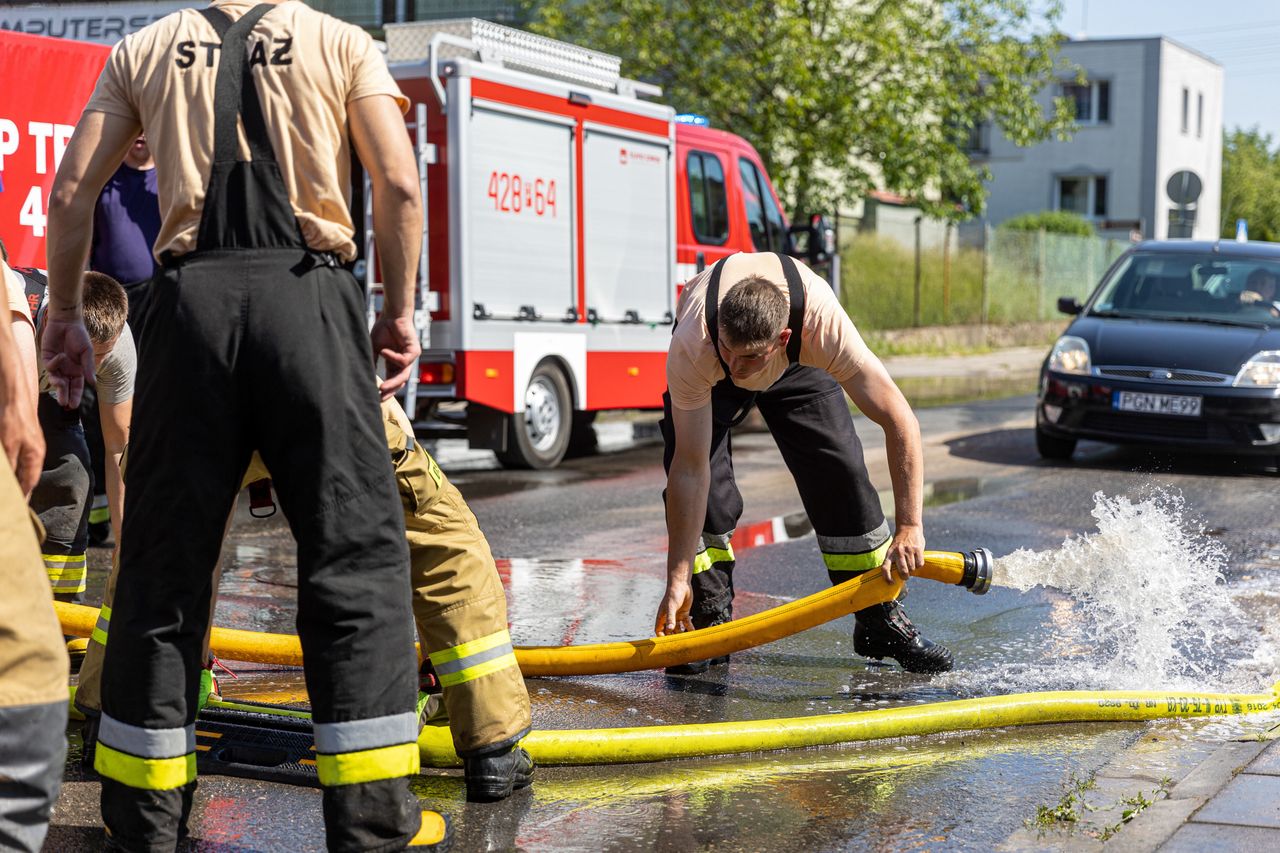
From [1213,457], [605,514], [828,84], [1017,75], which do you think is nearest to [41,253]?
[605,514]

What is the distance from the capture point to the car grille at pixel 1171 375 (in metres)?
10.9

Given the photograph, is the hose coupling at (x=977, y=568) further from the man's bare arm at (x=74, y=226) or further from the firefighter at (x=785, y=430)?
the man's bare arm at (x=74, y=226)

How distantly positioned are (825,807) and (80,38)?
10.7 meters

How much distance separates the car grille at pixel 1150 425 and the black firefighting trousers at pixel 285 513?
8713 mm

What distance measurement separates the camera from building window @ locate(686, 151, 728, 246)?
13.7 metres

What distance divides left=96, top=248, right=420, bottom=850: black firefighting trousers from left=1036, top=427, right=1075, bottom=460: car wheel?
921 centimetres

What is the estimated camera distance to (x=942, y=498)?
994cm

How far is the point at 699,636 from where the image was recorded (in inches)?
193

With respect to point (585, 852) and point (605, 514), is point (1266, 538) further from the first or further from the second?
point (585, 852)

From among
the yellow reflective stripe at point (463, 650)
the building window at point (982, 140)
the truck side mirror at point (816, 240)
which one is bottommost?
the yellow reflective stripe at point (463, 650)

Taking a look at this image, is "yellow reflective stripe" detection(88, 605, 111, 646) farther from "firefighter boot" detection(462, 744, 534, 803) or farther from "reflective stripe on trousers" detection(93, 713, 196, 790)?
"firefighter boot" detection(462, 744, 534, 803)

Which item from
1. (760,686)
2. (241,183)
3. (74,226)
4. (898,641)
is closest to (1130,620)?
(898,641)

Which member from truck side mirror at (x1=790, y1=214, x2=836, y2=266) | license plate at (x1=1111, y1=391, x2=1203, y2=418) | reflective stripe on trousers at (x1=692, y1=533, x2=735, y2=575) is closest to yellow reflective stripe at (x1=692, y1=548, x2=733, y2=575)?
reflective stripe on trousers at (x1=692, y1=533, x2=735, y2=575)

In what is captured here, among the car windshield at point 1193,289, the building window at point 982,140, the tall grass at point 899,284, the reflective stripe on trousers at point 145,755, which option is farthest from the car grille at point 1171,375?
the building window at point 982,140
